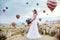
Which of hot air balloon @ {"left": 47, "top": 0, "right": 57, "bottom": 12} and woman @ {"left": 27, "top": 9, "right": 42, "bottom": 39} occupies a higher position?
hot air balloon @ {"left": 47, "top": 0, "right": 57, "bottom": 12}

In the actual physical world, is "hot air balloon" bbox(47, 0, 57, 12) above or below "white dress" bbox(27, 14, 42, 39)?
above

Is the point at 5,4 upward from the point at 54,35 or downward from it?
upward

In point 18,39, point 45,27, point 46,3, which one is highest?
point 46,3

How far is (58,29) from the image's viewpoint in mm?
1798

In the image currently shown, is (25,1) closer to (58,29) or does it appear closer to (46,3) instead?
(46,3)

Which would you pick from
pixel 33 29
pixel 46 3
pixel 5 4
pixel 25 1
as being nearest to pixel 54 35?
pixel 33 29

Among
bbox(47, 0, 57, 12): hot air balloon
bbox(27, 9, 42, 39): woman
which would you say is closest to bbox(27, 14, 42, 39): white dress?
bbox(27, 9, 42, 39): woman

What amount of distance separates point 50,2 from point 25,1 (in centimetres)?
27

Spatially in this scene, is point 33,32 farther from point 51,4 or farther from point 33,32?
point 51,4

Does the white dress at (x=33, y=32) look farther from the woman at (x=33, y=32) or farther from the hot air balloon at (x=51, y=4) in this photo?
the hot air balloon at (x=51, y=4)

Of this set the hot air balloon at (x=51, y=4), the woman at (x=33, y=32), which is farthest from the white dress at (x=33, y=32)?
the hot air balloon at (x=51, y=4)

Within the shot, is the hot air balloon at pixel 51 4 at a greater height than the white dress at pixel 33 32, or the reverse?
the hot air balloon at pixel 51 4

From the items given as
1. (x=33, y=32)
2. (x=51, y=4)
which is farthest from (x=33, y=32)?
(x=51, y=4)

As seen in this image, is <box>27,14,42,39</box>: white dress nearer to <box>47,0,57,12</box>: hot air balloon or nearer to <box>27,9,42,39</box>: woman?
<box>27,9,42,39</box>: woman
